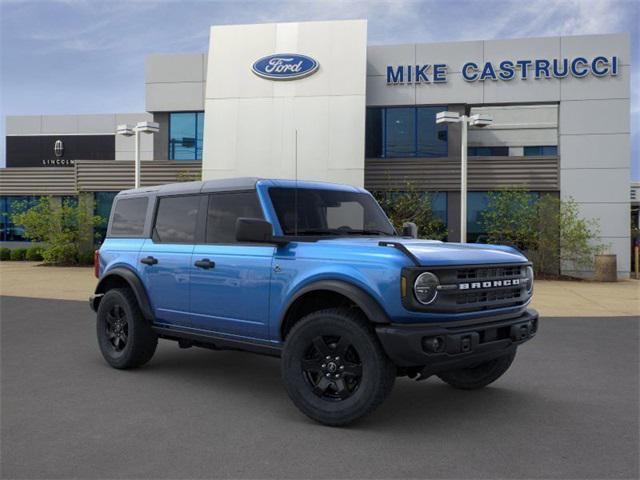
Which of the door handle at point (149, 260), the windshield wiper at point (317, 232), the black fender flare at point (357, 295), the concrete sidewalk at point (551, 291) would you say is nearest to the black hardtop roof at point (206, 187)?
the windshield wiper at point (317, 232)

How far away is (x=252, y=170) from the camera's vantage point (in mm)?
21562

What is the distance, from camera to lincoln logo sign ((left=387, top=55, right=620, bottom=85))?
21.4 metres

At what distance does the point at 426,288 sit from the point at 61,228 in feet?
75.9

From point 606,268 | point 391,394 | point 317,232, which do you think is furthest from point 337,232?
point 606,268

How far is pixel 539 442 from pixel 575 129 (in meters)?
19.8

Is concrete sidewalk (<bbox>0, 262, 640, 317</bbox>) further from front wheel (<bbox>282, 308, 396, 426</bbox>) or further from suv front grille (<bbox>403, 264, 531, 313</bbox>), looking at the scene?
front wheel (<bbox>282, 308, 396, 426</bbox>)

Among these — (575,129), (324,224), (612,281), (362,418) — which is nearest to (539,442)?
(362,418)

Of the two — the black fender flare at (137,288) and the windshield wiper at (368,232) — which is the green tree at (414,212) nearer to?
the windshield wiper at (368,232)

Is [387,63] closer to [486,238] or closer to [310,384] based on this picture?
[486,238]

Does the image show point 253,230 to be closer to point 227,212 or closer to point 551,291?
point 227,212

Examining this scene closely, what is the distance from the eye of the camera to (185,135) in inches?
991

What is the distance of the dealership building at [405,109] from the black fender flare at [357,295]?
54.2 ft

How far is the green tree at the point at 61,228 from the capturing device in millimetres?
23844

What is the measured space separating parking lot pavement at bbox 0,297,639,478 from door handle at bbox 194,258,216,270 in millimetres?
1179
